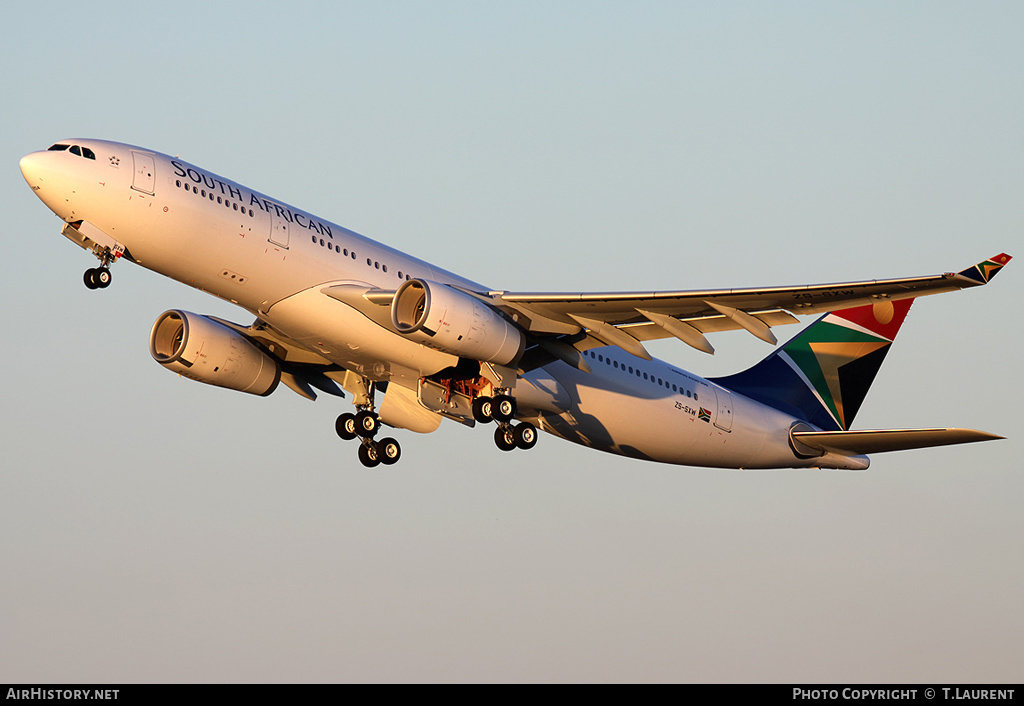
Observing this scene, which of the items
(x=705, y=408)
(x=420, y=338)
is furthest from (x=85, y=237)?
(x=705, y=408)

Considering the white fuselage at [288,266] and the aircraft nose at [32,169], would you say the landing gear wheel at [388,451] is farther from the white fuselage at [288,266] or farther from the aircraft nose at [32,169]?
the aircraft nose at [32,169]

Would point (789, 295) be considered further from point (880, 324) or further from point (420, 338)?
point (880, 324)

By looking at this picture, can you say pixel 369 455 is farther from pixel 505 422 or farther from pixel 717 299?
pixel 717 299

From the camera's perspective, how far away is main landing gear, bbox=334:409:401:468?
117ft

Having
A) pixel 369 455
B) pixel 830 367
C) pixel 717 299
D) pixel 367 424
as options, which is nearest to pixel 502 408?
pixel 367 424

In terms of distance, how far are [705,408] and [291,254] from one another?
1379 cm

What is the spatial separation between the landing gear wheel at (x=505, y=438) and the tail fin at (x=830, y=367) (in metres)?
9.97

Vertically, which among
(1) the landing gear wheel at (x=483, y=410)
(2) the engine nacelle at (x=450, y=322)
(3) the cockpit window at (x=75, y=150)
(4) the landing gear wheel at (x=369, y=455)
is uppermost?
(3) the cockpit window at (x=75, y=150)

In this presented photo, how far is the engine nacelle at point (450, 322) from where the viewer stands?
28.9 m

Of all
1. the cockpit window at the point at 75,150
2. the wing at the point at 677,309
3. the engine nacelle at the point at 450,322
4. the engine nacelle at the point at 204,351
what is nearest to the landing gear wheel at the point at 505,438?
the wing at the point at 677,309

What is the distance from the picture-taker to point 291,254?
2914cm

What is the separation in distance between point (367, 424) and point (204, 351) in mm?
4927

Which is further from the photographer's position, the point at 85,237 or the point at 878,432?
the point at 878,432

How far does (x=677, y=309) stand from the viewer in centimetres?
3017
